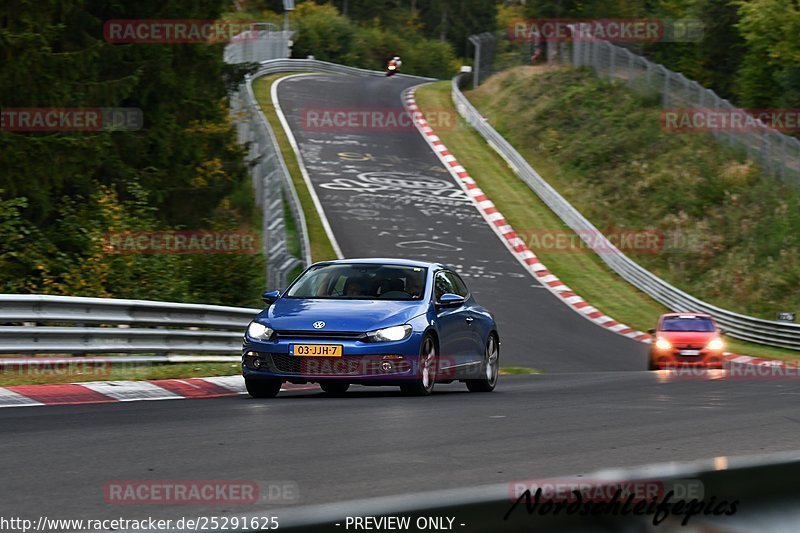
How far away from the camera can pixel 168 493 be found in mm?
5988

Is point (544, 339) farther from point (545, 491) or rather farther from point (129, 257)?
point (545, 491)

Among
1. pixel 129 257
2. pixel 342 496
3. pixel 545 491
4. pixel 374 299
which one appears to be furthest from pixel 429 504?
pixel 129 257

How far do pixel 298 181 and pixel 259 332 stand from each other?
30.1 metres

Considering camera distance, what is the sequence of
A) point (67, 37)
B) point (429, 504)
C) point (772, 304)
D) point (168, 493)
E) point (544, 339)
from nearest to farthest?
point (429, 504) < point (168, 493) < point (67, 37) < point (544, 339) < point (772, 304)

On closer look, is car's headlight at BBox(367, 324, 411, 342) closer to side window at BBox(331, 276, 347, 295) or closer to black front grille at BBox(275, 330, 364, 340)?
black front grille at BBox(275, 330, 364, 340)

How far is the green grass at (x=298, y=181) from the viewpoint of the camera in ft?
114

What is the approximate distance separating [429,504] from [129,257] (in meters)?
19.5

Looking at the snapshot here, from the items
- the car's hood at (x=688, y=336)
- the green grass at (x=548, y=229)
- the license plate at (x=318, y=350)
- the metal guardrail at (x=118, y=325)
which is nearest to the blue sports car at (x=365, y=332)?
the license plate at (x=318, y=350)

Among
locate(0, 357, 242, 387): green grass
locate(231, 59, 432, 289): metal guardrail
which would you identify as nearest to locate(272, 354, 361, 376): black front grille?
locate(0, 357, 242, 387): green grass

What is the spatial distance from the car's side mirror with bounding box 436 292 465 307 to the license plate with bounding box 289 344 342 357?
5.47 ft

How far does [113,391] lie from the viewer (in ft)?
42.1

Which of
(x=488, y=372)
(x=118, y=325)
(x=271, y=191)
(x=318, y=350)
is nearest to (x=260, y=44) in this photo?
(x=271, y=191)

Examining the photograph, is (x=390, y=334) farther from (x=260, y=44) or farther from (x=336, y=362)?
(x=260, y=44)

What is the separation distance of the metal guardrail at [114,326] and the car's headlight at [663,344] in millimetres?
8367
